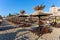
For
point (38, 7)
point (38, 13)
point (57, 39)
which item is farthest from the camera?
point (38, 7)

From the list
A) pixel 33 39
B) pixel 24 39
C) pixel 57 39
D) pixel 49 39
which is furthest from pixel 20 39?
pixel 57 39

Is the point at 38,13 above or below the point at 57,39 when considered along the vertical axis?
above

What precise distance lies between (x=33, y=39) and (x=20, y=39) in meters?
0.85

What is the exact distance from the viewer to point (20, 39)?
8.37 meters

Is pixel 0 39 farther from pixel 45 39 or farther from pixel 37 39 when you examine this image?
pixel 45 39

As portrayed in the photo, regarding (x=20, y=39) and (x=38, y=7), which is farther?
(x=38, y=7)

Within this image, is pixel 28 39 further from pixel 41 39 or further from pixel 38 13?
pixel 38 13

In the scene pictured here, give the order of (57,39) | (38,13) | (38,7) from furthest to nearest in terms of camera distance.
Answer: (38,7), (38,13), (57,39)

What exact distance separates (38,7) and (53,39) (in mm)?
7814

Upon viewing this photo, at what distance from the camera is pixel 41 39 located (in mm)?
8445

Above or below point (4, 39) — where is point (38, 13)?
above

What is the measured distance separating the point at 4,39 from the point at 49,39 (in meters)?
3.01

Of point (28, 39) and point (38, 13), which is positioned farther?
point (38, 13)

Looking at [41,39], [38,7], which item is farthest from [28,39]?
[38,7]
